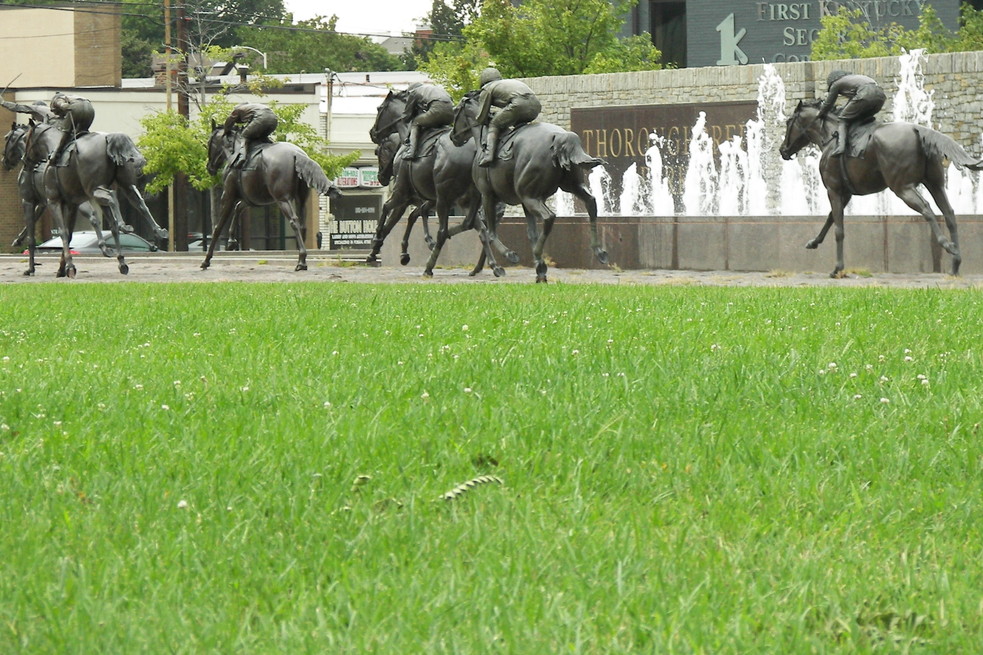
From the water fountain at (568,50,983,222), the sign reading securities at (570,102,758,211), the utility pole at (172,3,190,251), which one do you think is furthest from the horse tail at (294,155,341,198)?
the utility pole at (172,3,190,251)

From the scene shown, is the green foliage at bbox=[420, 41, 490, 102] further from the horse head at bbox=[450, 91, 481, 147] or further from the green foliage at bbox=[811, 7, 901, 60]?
the horse head at bbox=[450, 91, 481, 147]

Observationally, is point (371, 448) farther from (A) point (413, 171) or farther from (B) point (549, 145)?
(A) point (413, 171)

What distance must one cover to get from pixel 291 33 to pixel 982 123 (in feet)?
233

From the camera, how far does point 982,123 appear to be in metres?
31.0

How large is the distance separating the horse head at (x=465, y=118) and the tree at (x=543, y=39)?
25709 mm

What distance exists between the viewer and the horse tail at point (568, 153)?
17.2m

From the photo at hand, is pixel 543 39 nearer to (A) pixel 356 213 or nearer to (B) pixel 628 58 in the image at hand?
(B) pixel 628 58

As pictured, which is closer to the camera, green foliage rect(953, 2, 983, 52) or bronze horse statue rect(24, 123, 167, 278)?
bronze horse statue rect(24, 123, 167, 278)

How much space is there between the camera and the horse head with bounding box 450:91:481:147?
63.7ft

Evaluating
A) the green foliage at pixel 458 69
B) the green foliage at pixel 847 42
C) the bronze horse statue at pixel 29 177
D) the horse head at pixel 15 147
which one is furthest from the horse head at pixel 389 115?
the green foliage at pixel 847 42

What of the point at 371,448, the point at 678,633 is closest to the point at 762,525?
the point at 678,633

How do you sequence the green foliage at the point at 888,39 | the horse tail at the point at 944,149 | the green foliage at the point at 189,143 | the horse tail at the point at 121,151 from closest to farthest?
the horse tail at the point at 944,149 < the horse tail at the point at 121,151 < the green foliage at the point at 888,39 < the green foliage at the point at 189,143

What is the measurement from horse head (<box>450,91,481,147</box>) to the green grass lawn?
11715 millimetres

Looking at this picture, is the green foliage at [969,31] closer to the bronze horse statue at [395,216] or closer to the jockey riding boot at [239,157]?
the bronze horse statue at [395,216]
